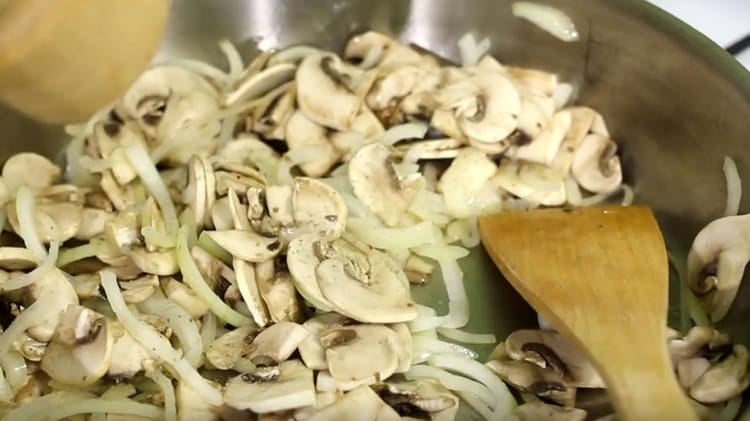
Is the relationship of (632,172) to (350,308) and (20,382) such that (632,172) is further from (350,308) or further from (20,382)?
(20,382)

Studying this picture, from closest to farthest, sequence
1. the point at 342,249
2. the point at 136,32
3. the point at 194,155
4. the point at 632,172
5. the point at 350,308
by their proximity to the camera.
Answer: the point at 136,32 < the point at 350,308 < the point at 342,249 < the point at 194,155 < the point at 632,172

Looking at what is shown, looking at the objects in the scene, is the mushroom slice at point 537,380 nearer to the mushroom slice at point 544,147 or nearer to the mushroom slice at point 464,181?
the mushroom slice at point 464,181

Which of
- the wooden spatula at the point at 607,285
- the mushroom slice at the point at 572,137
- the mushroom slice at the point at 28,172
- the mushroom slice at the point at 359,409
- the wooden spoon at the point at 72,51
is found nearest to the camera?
the wooden spoon at the point at 72,51

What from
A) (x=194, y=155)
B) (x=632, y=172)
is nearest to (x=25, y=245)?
(x=194, y=155)

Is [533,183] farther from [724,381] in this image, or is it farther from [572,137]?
[724,381]

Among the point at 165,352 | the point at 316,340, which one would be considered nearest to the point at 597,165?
the point at 316,340

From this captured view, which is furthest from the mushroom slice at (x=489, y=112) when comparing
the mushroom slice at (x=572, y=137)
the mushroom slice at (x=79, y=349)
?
the mushroom slice at (x=79, y=349)
